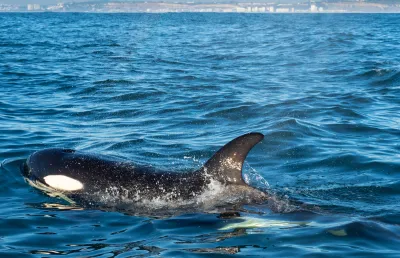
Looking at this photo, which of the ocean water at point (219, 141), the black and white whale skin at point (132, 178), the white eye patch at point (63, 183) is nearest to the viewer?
the ocean water at point (219, 141)

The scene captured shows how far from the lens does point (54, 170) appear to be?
8477 millimetres

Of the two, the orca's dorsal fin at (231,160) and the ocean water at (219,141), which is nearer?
the ocean water at (219,141)

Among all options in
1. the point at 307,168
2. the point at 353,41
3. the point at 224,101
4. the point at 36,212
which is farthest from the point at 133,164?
the point at 353,41

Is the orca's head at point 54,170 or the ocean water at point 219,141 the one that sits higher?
the orca's head at point 54,170

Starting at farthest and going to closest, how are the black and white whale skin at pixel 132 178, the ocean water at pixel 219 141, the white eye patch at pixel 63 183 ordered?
the white eye patch at pixel 63 183 → the black and white whale skin at pixel 132 178 → the ocean water at pixel 219 141

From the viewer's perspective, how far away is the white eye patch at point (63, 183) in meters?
8.27

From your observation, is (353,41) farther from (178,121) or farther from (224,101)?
(178,121)

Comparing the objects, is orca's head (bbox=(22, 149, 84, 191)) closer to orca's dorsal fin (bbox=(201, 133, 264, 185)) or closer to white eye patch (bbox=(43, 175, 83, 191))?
white eye patch (bbox=(43, 175, 83, 191))

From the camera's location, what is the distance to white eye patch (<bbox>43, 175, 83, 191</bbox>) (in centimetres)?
827

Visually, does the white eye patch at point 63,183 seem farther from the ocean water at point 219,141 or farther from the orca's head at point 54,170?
the ocean water at point 219,141

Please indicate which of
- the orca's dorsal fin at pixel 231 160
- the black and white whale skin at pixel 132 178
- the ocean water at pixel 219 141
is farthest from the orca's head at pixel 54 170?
the orca's dorsal fin at pixel 231 160

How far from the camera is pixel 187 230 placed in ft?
22.8

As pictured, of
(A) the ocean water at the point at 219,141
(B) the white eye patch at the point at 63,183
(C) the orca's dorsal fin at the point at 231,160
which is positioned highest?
(C) the orca's dorsal fin at the point at 231,160

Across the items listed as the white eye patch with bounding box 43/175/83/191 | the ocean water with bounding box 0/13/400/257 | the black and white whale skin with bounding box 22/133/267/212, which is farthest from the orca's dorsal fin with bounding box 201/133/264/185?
the white eye patch with bounding box 43/175/83/191
